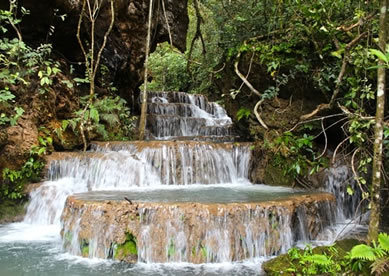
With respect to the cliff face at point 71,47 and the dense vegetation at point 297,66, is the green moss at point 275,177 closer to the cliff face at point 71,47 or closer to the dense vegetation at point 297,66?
the dense vegetation at point 297,66

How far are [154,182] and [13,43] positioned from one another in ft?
14.6

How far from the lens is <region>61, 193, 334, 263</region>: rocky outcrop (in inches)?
214

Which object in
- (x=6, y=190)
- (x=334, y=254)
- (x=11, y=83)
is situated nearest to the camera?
(x=334, y=254)

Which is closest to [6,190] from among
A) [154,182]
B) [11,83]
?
[11,83]

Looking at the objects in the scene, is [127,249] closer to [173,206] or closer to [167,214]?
[167,214]

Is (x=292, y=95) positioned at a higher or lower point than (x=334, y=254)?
higher

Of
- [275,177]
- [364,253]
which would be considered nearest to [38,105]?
[275,177]

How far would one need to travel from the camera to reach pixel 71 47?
10.6 metres

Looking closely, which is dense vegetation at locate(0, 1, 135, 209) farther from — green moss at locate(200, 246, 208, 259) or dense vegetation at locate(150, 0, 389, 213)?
green moss at locate(200, 246, 208, 259)

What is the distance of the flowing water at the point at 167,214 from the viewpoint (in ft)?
17.7

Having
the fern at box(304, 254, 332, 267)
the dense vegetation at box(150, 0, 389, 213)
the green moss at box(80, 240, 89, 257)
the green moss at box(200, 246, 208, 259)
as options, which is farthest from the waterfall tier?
the fern at box(304, 254, 332, 267)

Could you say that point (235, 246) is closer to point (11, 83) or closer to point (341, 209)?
point (341, 209)

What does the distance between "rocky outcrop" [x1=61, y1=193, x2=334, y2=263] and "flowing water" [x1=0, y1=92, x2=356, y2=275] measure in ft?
0.05

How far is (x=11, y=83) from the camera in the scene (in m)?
8.20
